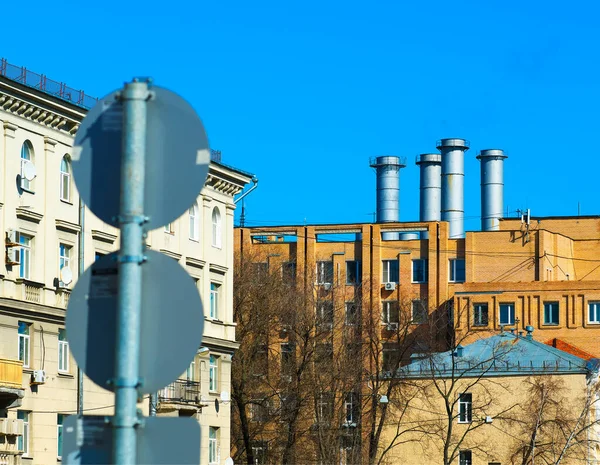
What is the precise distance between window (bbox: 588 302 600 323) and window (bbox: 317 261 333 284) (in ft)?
50.0

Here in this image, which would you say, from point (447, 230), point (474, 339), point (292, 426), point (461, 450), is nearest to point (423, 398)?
point (461, 450)

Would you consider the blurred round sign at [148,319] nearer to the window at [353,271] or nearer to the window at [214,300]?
the window at [214,300]

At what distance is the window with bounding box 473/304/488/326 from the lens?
7807cm

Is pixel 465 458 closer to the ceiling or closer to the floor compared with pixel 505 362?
closer to the floor

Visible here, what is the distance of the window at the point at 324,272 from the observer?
8219 centimetres

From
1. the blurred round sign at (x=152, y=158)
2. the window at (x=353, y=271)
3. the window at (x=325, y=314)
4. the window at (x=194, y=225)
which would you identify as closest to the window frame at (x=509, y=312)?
the window at (x=353, y=271)

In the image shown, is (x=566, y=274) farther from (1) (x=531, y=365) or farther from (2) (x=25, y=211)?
(2) (x=25, y=211)

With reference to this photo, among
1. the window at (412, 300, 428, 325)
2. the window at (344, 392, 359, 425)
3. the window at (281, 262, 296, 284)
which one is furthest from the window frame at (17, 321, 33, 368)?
the window at (412, 300, 428, 325)

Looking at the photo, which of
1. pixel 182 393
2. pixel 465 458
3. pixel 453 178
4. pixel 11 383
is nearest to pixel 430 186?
pixel 453 178

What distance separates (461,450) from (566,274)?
87.7 feet

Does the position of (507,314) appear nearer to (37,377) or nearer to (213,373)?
(213,373)

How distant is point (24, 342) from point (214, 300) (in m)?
13.7

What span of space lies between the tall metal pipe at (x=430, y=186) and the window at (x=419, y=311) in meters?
10.1

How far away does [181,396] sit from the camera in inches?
1886
